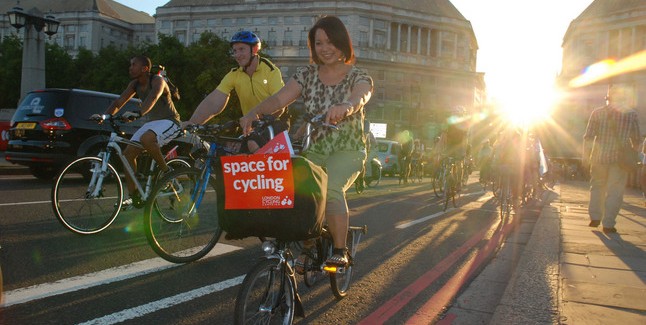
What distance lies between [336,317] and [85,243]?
9.35 feet

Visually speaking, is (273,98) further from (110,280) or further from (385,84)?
(385,84)

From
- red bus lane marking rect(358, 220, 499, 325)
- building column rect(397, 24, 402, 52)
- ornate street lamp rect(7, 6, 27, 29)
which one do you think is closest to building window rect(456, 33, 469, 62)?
building column rect(397, 24, 402, 52)

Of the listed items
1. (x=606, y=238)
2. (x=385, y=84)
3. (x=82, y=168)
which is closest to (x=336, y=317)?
(x=82, y=168)

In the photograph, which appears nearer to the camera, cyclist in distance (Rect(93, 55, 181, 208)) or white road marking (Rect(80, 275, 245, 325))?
white road marking (Rect(80, 275, 245, 325))

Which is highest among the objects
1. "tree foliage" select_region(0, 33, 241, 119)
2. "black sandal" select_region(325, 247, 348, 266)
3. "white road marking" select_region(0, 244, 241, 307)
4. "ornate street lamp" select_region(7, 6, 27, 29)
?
"tree foliage" select_region(0, 33, 241, 119)

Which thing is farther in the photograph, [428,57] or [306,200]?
[428,57]

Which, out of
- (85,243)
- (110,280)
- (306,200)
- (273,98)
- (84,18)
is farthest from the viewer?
(84,18)

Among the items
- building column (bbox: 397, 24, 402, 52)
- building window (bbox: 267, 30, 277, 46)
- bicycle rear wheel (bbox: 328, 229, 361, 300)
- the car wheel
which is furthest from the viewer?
building column (bbox: 397, 24, 402, 52)

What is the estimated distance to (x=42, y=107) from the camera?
11.5 meters

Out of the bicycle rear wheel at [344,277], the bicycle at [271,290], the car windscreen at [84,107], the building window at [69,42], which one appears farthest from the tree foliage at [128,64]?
the bicycle at [271,290]

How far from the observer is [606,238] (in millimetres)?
7523

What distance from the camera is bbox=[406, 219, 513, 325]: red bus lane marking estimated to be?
4039 millimetres

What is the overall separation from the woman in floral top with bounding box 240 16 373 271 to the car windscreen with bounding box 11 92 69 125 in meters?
8.83

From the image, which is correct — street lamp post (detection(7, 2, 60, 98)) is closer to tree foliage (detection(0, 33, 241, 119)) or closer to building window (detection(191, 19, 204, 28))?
tree foliage (detection(0, 33, 241, 119))
